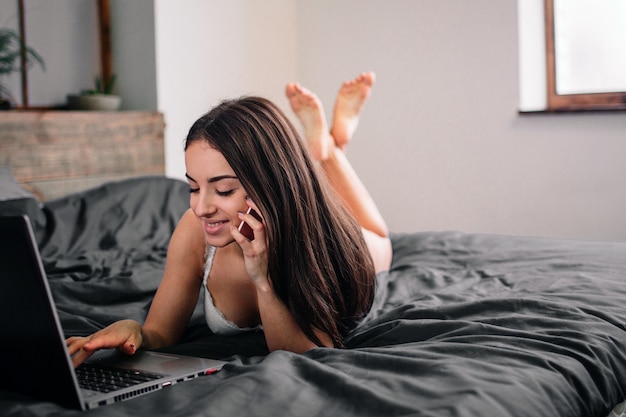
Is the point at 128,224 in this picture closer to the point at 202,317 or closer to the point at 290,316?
the point at 202,317

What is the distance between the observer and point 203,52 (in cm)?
369

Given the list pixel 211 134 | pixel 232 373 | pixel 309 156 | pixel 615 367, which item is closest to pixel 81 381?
pixel 232 373

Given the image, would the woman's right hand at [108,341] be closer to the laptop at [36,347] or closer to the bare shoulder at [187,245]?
the laptop at [36,347]

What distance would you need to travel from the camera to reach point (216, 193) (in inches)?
56.6

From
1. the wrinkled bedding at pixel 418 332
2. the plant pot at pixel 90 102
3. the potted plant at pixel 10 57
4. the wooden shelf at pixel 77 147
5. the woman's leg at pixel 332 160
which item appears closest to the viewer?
the wrinkled bedding at pixel 418 332

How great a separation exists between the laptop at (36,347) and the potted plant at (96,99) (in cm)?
216

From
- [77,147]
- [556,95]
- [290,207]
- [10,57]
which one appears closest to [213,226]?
[290,207]

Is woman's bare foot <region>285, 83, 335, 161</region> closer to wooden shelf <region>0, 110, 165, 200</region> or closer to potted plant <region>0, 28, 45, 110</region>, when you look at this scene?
wooden shelf <region>0, 110, 165, 200</region>

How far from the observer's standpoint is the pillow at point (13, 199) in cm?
231

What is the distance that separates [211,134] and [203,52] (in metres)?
2.33

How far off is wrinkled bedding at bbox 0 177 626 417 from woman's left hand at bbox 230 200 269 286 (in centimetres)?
15

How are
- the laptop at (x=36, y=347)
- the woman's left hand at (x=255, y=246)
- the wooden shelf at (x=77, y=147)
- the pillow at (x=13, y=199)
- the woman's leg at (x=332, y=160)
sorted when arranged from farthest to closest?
the wooden shelf at (x=77, y=147), the woman's leg at (x=332, y=160), the pillow at (x=13, y=199), the woman's left hand at (x=255, y=246), the laptop at (x=36, y=347)

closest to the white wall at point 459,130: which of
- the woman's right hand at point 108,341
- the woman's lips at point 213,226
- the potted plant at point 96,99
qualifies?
the potted plant at point 96,99

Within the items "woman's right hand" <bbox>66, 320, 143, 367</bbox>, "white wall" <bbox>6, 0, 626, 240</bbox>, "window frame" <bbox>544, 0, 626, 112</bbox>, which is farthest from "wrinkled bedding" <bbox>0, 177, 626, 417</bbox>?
"window frame" <bbox>544, 0, 626, 112</bbox>
